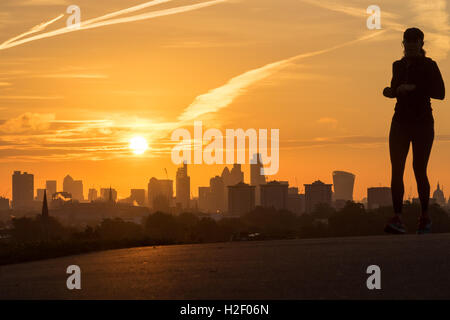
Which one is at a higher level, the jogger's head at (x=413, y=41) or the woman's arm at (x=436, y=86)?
the jogger's head at (x=413, y=41)

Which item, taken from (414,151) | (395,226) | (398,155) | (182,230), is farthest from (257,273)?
(182,230)

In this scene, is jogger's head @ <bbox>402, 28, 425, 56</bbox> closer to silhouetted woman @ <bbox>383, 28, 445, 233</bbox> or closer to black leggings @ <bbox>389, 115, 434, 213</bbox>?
silhouetted woman @ <bbox>383, 28, 445, 233</bbox>

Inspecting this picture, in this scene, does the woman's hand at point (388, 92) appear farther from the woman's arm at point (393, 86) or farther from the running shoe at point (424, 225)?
the running shoe at point (424, 225)

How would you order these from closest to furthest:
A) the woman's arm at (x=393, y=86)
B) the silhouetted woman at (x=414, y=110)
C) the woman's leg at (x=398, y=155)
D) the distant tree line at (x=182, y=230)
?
the silhouetted woman at (x=414, y=110) < the woman's arm at (x=393, y=86) < the woman's leg at (x=398, y=155) < the distant tree line at (x=182, y=230)

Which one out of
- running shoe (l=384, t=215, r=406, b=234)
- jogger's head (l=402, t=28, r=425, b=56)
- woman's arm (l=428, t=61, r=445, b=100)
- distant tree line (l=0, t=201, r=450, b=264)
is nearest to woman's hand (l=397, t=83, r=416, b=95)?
woman's arm (l=428, t=61, r=445, b=100)

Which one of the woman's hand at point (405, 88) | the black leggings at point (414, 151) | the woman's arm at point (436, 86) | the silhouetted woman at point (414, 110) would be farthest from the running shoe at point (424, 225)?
the woman's hand at point (405, 88)

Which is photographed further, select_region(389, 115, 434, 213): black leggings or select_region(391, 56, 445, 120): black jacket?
select_region(389, 115, 434, 213): black leggings

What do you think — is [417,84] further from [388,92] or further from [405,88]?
[388,92]
